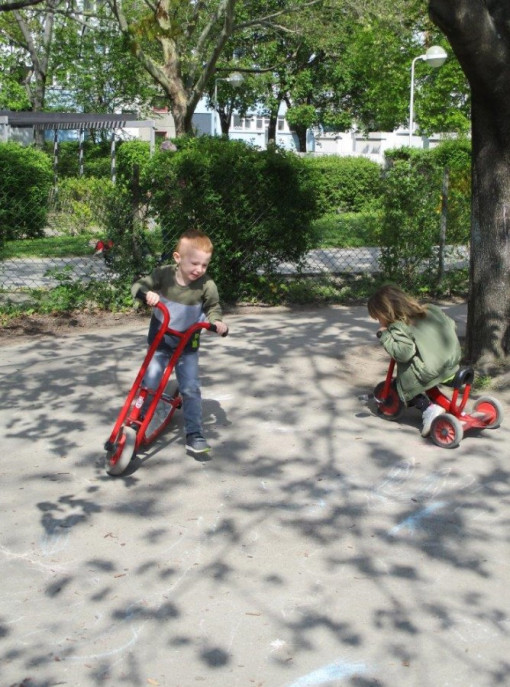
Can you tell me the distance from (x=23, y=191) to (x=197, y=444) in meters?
9.54

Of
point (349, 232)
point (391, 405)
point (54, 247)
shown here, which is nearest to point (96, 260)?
point (391, 405)

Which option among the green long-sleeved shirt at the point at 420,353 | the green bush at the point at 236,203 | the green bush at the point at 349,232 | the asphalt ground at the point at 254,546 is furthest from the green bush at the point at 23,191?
the green long-sleeved shirt at the point at 420,353

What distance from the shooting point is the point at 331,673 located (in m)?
3.21

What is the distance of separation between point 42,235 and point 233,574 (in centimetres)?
1137

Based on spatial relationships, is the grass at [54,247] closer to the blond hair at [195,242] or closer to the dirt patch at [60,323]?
the dirt patch at [60,323]

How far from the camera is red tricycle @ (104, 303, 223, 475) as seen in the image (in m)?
4.92

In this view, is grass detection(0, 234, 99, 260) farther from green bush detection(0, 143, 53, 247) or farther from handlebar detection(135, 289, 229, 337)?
handlebar detection(135, 289, 229, 337)

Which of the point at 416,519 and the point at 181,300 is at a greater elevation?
the point at 181,300

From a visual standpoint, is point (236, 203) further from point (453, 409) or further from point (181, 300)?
point (453, 409)

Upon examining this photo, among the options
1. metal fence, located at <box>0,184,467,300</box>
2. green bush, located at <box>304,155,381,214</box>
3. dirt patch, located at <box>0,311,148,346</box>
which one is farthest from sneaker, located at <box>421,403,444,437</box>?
green bush, located at <box>304,155,381,214</box>

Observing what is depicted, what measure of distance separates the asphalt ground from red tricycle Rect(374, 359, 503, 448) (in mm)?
88

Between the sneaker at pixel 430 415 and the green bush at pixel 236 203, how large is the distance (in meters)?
4.35

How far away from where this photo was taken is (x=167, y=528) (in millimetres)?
4383

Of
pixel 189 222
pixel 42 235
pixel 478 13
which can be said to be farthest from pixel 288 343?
pixel 42 235
